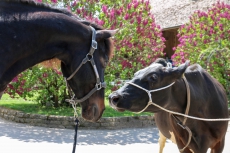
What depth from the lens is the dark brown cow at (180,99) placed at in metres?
2.96

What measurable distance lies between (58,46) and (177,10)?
57.8 feet

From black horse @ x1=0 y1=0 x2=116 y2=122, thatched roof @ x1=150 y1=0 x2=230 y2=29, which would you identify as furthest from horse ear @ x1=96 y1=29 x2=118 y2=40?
thatched roof @ x1=150 y1=0 x2=230 y2=29

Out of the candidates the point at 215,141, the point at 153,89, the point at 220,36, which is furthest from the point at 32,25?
the point at 220,36

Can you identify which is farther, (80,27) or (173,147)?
(173,147)

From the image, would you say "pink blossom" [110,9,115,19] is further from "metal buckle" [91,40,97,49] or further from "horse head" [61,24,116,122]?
"metal buckle" [91,40,97,49]

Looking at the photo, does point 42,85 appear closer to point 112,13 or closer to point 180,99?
point 112,13

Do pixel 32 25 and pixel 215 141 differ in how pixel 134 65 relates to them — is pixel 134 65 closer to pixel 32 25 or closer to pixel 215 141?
pixel 215 141

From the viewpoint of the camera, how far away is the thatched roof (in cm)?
1738

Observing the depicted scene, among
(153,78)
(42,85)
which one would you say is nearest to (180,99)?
(153,78)

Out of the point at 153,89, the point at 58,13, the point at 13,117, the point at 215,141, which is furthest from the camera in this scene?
the point at 13,117

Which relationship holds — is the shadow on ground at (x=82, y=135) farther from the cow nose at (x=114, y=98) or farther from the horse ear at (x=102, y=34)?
the horse ear at (x=102, y=34)

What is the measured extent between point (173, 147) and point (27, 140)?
3.29 m

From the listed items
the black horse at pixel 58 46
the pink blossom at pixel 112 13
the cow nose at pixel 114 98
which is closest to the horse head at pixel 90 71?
the black horse at pixel 58 46

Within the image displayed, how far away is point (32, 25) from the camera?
2.13 meters
